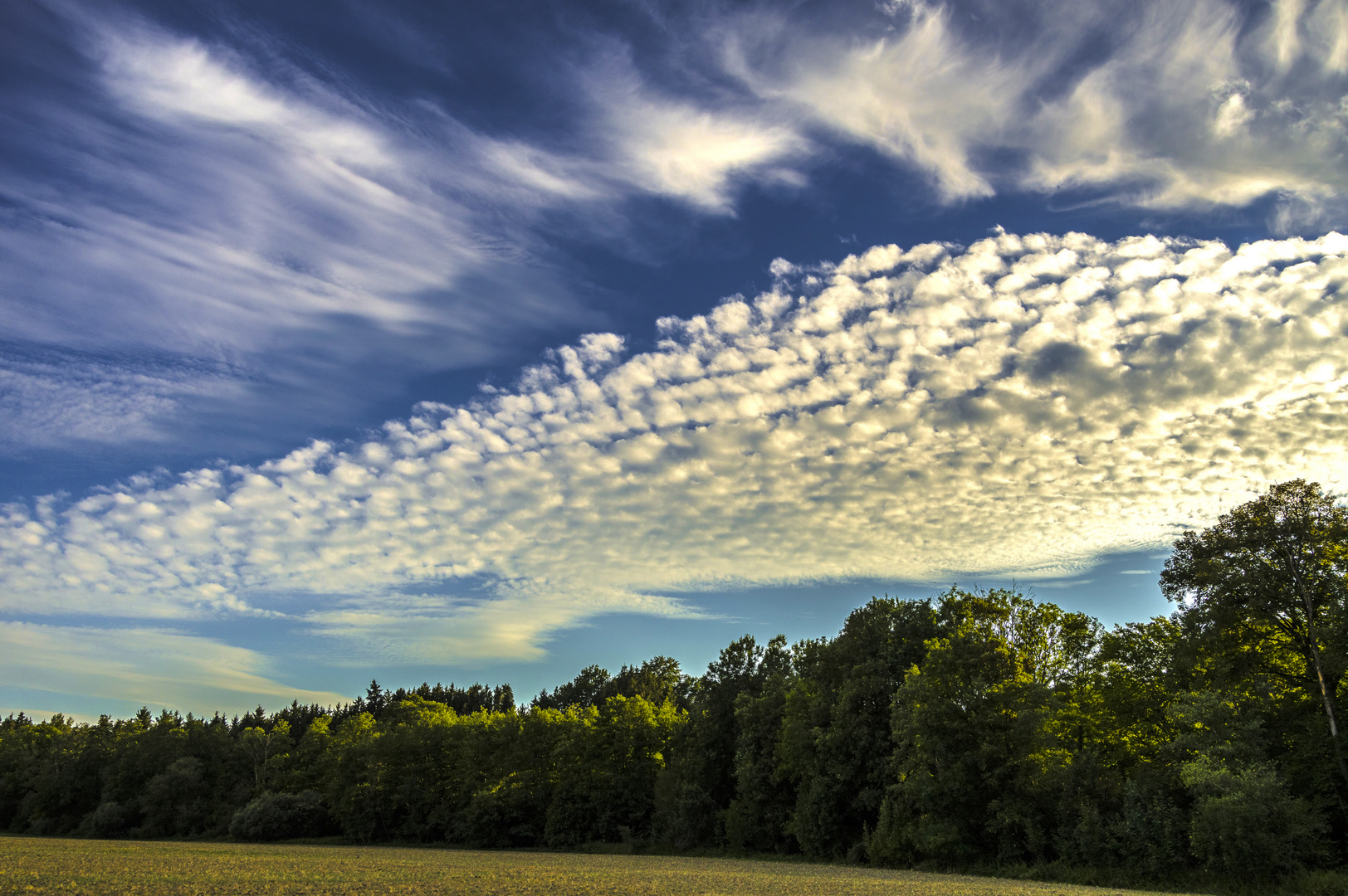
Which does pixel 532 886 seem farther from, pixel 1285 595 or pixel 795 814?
pixel 1285 595

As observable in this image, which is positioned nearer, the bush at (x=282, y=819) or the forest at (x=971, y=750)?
the forest at (x=971, y=750)

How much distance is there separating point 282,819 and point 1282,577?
4485 inches

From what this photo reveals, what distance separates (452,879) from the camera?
3728 cm

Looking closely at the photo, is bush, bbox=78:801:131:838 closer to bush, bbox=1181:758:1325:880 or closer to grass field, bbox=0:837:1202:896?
grass field, bbox=0:837:1202:896

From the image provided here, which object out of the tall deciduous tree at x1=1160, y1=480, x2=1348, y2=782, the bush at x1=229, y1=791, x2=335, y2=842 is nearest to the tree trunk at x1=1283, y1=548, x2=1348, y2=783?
the tall deciduous tree at x1=1160, y1=480, x2=1348, y2=782

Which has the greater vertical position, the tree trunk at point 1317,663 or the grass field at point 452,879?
the tree trunk at point 1317,663

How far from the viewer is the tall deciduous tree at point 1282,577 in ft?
141

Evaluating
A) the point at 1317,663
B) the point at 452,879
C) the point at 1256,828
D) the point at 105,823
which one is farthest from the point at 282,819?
the point at 1317,663

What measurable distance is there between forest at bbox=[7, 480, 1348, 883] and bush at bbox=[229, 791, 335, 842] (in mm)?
313

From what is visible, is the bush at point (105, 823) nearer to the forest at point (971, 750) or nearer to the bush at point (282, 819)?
the forest at point (971, 750)

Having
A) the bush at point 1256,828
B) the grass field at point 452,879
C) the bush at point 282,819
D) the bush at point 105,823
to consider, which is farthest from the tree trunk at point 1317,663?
the bush at point 105,823

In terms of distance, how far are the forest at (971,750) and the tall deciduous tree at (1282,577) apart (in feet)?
0.42

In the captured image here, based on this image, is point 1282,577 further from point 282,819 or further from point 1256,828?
point 282,819

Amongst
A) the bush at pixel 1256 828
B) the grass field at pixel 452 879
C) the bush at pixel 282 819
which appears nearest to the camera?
the grass field at pixel 452 879
